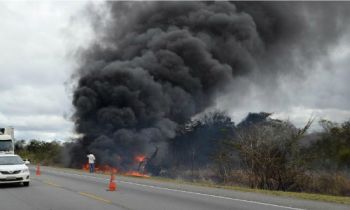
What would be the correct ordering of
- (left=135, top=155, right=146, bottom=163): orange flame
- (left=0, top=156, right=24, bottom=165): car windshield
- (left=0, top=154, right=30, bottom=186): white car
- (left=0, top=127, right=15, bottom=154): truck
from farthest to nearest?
(left=135, top=155, right=146, bottom=163): orange flame, (left=0, top=127, right=15, bottom=154): truck, (left=0, top=156, right=24, bottom=165): car windshield, (left=0, top=154, right=30, bottom=186): white car

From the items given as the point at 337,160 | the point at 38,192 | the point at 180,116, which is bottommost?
the point at 38,192

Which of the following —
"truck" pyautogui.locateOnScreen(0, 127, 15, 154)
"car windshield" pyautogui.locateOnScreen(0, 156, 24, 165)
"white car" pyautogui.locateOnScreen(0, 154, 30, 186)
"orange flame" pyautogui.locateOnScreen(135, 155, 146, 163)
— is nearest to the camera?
"white car" pyautogui.locateOnScreen(0, 154, 30, 186)

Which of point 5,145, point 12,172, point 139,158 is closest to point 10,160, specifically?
point 12,172

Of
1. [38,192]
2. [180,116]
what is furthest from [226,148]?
[180,116]

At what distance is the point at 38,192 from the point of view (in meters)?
15.4

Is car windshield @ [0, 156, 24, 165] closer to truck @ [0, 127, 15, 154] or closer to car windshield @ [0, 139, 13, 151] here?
truck @ [0, 127, 15, 154]

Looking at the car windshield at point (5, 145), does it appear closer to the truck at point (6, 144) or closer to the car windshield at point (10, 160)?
the truck at point (6, 144)

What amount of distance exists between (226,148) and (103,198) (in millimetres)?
14433

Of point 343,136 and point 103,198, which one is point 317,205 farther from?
point 343,136

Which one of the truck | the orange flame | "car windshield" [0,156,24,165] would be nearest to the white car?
"car windshield" [0,156,24,165]

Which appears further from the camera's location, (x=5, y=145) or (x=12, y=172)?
(x=5, y=145)

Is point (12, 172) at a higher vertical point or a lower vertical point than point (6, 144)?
lower

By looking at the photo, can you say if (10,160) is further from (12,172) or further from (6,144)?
(6,144)

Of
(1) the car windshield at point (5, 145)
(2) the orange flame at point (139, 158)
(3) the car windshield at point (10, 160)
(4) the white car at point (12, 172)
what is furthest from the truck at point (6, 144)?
(2) the orange flame at point (139, 158)
